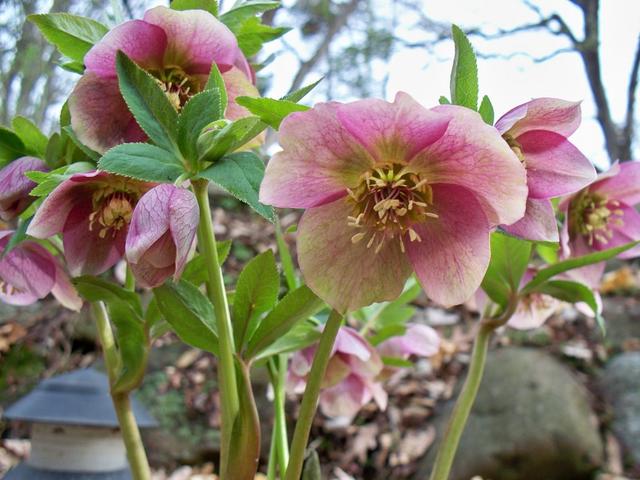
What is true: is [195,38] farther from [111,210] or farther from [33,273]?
[33,273]

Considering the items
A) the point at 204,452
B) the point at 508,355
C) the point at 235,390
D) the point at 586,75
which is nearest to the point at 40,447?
the point at 235,390

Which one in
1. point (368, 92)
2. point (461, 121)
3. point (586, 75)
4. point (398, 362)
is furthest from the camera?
point (368, 92)

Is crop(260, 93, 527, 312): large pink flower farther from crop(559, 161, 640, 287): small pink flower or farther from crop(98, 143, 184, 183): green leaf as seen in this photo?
crop(559, 161, 640, 287): small pink flower

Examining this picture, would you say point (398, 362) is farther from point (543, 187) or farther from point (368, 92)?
point (368, 92)

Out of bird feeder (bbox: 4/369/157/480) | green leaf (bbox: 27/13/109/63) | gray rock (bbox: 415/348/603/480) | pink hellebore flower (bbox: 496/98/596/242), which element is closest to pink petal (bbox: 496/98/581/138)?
pink hellebore flower (bbox: 496/98/596/242)

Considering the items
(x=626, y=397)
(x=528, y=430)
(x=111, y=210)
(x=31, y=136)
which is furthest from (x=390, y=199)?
(x=626, y=397)
